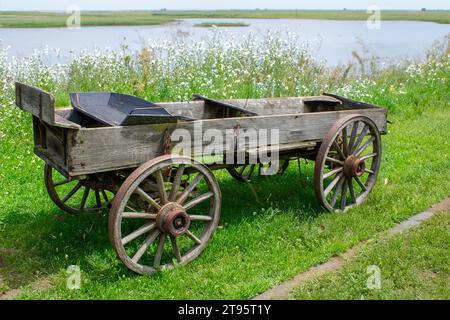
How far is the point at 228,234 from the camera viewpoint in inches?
186

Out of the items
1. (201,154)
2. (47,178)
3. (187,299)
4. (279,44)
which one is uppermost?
(279,44)

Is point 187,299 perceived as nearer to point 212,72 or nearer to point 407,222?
point 407,222

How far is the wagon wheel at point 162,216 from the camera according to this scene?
379 centimetres

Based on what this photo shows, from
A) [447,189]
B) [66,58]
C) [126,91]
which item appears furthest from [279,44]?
[447,189]

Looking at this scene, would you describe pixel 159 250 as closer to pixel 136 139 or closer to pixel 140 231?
pixel 140 231

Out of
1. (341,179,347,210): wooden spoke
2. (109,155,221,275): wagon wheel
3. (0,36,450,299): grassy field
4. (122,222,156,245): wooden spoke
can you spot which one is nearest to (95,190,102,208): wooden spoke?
(0,36,450,299): grassy field

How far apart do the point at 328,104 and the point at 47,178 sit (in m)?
3.01

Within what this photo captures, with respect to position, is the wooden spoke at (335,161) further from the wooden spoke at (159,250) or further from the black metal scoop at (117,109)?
the wooden spoke at (159,250)

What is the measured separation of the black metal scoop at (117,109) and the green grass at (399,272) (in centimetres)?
157

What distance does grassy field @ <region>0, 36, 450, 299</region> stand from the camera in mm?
4074

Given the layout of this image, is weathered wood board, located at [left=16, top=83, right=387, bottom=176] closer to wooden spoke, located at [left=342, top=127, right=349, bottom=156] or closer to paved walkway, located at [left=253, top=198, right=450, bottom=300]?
wooden spoke, located at [left=342, top=127, right=349, bottom=156]

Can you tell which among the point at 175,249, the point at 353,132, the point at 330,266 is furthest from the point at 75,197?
the point at 353,132

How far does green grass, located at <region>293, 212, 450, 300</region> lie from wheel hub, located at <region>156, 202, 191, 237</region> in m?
0.94

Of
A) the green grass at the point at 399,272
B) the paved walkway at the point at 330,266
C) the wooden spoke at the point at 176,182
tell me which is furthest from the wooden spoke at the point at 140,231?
the green grass at the point at 399,272
